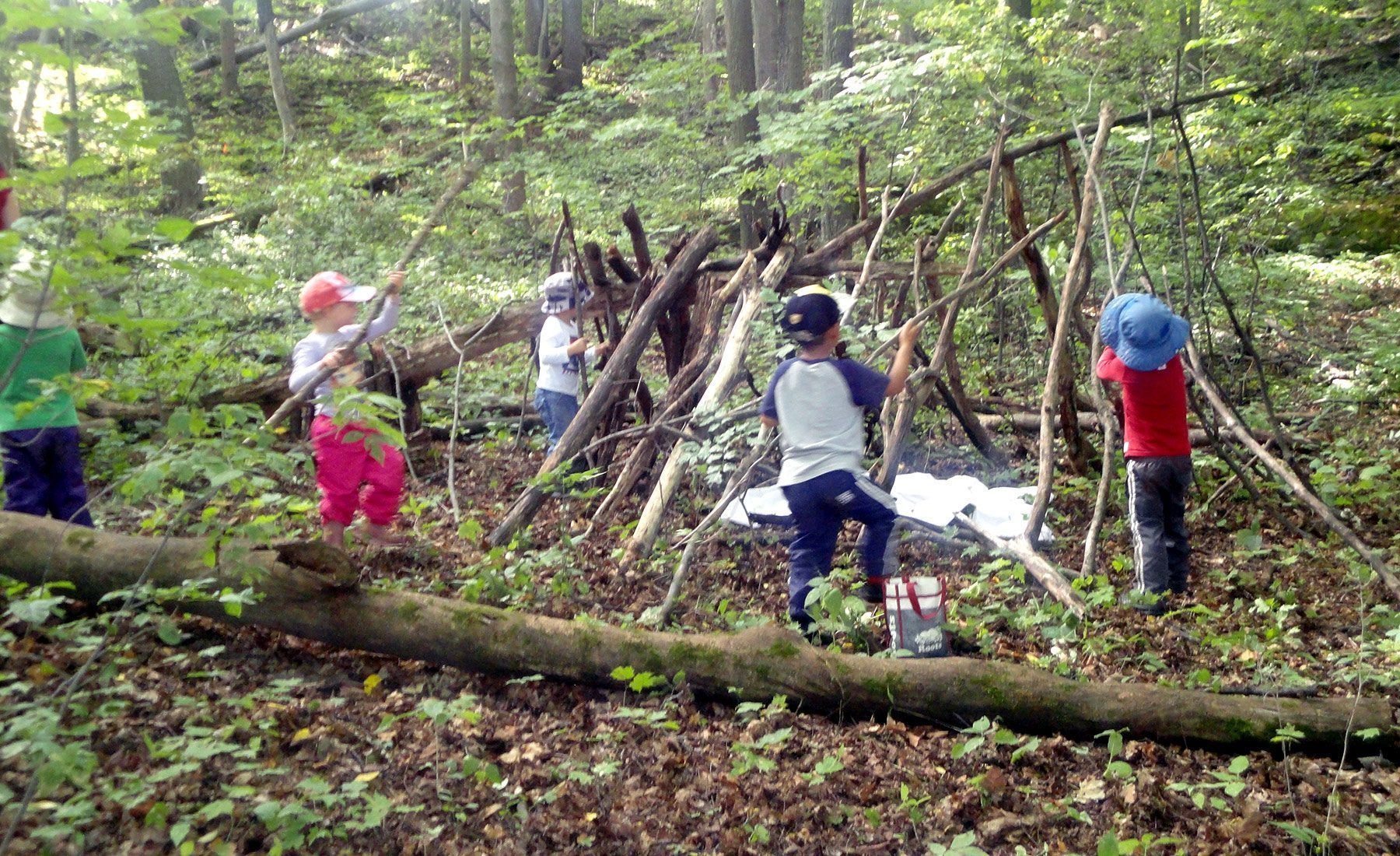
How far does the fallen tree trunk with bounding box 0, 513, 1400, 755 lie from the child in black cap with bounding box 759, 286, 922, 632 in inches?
27.3

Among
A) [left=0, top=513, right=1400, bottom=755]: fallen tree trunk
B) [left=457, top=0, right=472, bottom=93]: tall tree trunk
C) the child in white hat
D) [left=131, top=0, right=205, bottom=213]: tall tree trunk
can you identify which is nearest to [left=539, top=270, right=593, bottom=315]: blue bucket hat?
the child in white hat

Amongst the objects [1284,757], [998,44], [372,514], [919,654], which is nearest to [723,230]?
[998,44]

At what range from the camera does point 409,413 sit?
792 centimetres

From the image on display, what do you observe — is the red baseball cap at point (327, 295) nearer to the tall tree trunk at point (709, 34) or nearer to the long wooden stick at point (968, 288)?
the long wooden stick at point (968, 288)

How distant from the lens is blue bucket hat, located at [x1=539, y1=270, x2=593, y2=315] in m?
7.44

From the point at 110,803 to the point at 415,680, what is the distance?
140 cm

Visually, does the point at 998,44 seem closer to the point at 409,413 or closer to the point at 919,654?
the point at 409,413

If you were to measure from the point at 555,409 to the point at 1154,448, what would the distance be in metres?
4.24

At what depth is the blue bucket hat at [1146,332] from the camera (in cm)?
506

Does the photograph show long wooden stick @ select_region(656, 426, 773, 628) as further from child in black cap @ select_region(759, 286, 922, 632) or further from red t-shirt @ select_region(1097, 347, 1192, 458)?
red t-shirt @ select_region(1097, 347, 1192, 458)

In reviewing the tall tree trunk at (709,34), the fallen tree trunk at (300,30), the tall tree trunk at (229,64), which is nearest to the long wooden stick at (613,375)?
the tall tree trunk at (709,34)

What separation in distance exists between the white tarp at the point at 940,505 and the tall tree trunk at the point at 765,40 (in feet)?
31.3

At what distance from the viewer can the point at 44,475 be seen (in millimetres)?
4711

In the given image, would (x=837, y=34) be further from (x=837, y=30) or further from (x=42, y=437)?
(x=42, y=437)
